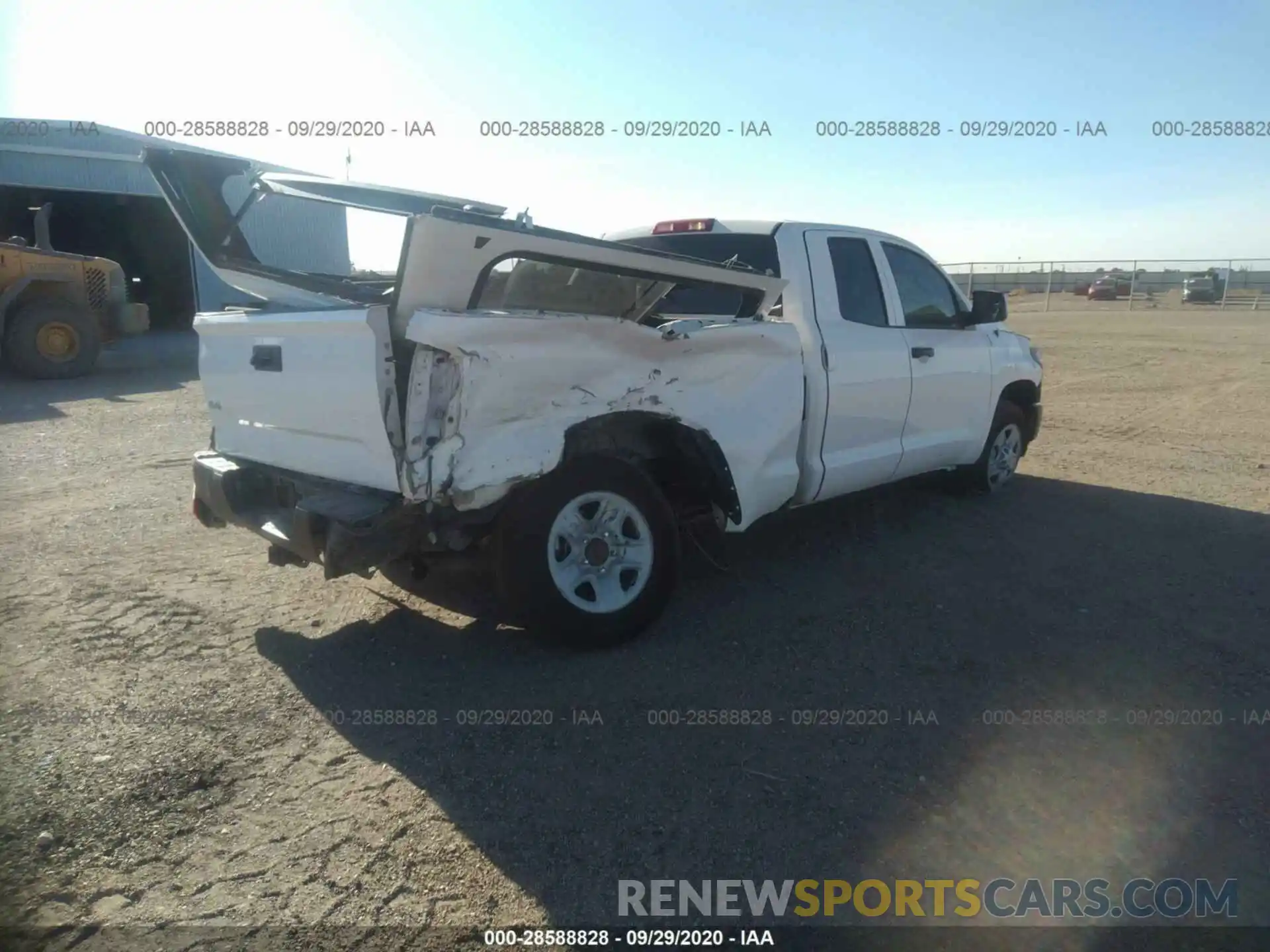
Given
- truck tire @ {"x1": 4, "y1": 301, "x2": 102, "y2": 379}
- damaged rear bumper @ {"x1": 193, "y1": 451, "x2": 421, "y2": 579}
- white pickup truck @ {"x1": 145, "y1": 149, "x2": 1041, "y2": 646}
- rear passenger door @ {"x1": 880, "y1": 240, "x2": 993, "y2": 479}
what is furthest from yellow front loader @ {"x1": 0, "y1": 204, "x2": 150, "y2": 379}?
rear passenger door @ {"x1": 880, "y1": 240, "x2": 993, "y2": 479}

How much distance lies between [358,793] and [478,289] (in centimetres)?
197

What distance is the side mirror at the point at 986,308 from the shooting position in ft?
20.6

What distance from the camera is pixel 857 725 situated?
356cm

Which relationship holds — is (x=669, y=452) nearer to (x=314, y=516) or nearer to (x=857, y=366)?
(x=857, y=366)

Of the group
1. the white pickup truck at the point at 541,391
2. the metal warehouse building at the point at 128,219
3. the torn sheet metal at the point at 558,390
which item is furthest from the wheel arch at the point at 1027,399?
the metal warehouse building at the point at 128,219

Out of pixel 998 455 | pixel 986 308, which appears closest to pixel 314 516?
pixel 986 308

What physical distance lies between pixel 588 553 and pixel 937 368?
307 cm

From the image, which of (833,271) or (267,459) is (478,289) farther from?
(833,271)

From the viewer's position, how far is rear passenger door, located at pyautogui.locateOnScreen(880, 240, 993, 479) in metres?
5.80

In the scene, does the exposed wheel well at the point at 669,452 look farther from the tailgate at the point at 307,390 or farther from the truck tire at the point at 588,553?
the tailgate at the point at 307,390

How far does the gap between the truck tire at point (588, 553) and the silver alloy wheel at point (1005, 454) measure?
358 cm

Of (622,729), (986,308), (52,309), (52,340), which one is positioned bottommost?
(622,729)

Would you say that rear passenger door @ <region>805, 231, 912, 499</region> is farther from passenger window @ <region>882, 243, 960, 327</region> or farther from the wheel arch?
the wheel arch

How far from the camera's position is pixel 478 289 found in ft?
12.3
